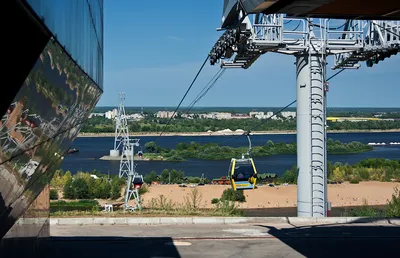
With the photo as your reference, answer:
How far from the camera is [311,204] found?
787 inches

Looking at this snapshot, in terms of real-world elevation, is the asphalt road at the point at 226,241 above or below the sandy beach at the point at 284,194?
above

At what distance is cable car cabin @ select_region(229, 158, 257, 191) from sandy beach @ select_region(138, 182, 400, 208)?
1925 cm

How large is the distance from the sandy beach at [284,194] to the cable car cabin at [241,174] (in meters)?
19.2

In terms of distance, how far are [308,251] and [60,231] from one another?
600 centimetres

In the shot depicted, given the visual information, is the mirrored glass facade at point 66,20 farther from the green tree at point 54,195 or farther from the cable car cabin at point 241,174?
the green tree at point 54,195

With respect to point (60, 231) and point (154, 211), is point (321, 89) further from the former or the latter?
point (60, 231)

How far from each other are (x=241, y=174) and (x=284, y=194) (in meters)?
29.5

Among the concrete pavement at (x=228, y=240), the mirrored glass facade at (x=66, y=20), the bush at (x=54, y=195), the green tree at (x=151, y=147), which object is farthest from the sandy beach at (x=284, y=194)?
the green tree at (x=151, y=147)

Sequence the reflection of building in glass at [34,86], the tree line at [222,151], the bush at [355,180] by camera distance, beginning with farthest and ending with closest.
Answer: the tree line at [222,151] → the bush at [355,180] → the reflection of building in glass at [34,86]

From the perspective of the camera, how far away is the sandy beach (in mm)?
43500

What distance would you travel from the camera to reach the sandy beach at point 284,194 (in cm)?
4350

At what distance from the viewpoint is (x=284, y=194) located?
165 feet

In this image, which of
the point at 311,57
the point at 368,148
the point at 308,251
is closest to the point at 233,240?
the point at 308,251

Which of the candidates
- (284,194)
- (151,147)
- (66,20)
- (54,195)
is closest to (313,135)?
(66,20)
